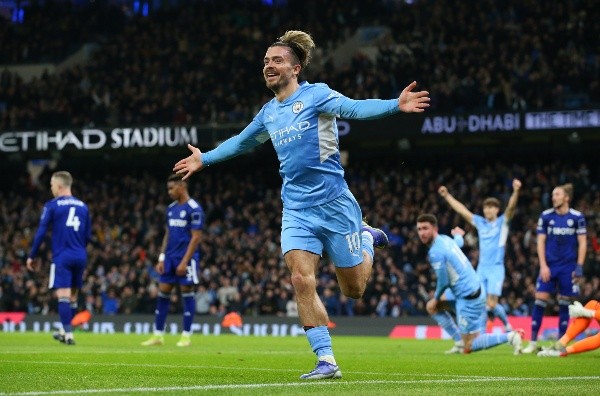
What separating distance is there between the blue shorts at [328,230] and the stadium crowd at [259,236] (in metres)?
16.2

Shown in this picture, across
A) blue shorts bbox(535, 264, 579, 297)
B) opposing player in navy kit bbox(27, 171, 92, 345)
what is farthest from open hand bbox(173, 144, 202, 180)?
blue shorts bbox(535, 264, 579, 297)

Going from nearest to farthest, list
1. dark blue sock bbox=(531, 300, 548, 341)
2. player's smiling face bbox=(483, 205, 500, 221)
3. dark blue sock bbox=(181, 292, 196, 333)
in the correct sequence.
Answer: dark blue sock bbox=(531, 300, 548, 341)
dark blue sock bbox=(181, 292, 196, 333)
player's smiling face bbox=(483, 205, 500, 221)

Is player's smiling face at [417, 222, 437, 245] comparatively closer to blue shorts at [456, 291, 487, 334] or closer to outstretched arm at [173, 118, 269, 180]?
blue shorts at [456, 291, 487, 334]

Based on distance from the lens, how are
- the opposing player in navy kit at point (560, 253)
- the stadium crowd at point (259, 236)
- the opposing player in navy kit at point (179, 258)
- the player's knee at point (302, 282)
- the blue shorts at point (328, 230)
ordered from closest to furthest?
1. the player's knee at point (302, 282)
2. the blue shorts at point (328, 230)
3. the opposing player in navy kit at point (560, 253)
4. the opposing player in navy kit at point (179, 258)
5. the stadium crowd at point (259, 236)

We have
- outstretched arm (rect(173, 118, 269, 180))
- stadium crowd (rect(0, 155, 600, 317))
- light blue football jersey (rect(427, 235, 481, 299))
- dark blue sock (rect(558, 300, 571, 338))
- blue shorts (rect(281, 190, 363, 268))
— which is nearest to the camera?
blue shorts (rect(281, 190, 363, 268))

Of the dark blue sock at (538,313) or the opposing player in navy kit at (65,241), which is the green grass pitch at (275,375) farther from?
the opposing player in navy kit at (65,241)

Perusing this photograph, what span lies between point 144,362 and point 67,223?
527 cm

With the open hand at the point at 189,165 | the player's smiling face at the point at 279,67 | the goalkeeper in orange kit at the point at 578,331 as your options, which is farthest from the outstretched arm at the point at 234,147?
the goalkeeper in orange kit at the point at 578,331

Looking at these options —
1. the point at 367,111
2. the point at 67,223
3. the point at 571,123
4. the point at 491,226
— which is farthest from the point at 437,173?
the point at 367,111

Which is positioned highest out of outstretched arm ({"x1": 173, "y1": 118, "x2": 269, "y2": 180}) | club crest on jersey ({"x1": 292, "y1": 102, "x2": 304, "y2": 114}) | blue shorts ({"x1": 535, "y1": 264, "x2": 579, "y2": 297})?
club crest on jersey ({"x1": 292, "y1": 102, "x2": 304, "y2": 114})

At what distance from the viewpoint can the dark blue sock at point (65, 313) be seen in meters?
15.2

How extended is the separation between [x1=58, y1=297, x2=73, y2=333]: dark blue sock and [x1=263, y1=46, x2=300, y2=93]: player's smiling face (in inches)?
315

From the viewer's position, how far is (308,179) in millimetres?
8141

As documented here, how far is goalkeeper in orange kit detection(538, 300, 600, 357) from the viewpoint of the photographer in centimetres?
1155
